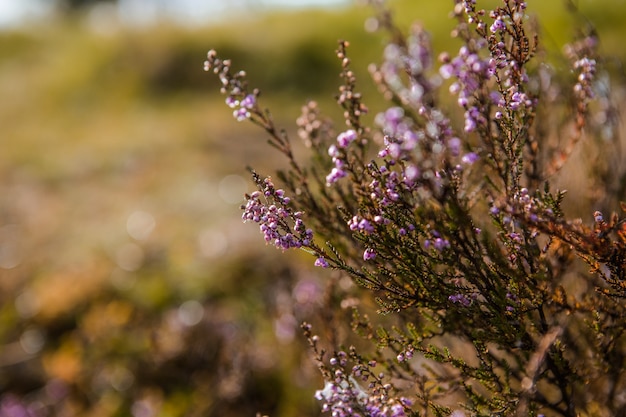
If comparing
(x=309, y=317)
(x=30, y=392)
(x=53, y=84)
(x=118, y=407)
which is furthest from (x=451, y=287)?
(x=53, y=84)

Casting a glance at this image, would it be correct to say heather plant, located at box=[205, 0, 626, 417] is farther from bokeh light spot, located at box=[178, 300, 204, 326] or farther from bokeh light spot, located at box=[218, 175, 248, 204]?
bokeh light spot, located at box=[218, 175, 248, 204]

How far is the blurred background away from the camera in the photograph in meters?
5.01

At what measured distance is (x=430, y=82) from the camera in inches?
62.1

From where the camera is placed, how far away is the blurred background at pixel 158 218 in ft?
16.4

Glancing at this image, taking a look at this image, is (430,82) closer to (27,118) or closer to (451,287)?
(451,287)

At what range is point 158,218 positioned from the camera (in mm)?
8531

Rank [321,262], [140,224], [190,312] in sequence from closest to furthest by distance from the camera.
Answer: [321,262], [190,312], [140,224]

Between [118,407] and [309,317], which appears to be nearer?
[309,317]

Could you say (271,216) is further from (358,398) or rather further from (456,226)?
(358,398)

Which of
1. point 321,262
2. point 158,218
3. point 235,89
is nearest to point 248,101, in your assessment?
point 235,89

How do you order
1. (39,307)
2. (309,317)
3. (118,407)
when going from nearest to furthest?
(309,317), (118,407), (39,307)

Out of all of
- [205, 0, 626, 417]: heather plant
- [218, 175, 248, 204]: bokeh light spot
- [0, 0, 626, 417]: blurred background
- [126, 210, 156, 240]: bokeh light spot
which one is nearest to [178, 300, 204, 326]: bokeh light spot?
[0, 0, 626, 417]: blurred background

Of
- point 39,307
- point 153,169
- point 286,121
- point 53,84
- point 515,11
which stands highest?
point 53,84

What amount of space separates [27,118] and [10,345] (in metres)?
11.8
